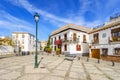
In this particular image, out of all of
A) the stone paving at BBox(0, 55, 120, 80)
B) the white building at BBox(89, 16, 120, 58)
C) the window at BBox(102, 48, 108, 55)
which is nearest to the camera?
the stone paving at BBox(0, 55, 120, 80)

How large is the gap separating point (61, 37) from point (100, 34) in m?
14.0

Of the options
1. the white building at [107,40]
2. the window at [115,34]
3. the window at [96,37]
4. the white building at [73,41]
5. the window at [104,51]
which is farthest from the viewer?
the white building at [73,41]

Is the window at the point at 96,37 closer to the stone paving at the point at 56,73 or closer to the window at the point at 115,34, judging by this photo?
the window at the point at 115,34

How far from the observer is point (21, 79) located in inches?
314

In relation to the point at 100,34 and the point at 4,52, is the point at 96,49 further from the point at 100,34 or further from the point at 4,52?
the point at 4,52

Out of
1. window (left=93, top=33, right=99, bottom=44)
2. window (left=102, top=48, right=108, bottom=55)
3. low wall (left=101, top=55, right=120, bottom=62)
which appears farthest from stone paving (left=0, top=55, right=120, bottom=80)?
window (left=93, top=33, right=99, bottom=44)

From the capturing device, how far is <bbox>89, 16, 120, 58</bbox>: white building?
778 inches

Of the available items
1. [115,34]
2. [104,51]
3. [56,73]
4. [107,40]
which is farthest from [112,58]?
[56,73]

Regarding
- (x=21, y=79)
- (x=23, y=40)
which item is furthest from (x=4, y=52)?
(x=23, y=40)

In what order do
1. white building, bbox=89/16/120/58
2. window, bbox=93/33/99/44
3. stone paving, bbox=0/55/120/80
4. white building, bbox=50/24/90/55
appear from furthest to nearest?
1. white building, bbox=50/24/90/55
2. window, bbox=93/33/99/44
3. white building, bbox=89/16/120/58
4. stone paving, bbox=0/55/120/80

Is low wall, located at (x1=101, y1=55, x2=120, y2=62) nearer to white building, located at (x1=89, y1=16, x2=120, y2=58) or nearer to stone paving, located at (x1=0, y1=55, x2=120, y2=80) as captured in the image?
white building, located at (x1=89, y1=16, x2=120, y2=58)

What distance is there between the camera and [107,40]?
71.9 ft

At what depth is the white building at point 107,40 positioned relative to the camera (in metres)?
19.8

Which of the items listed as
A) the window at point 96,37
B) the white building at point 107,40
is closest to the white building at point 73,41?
the white building at point 107,40
